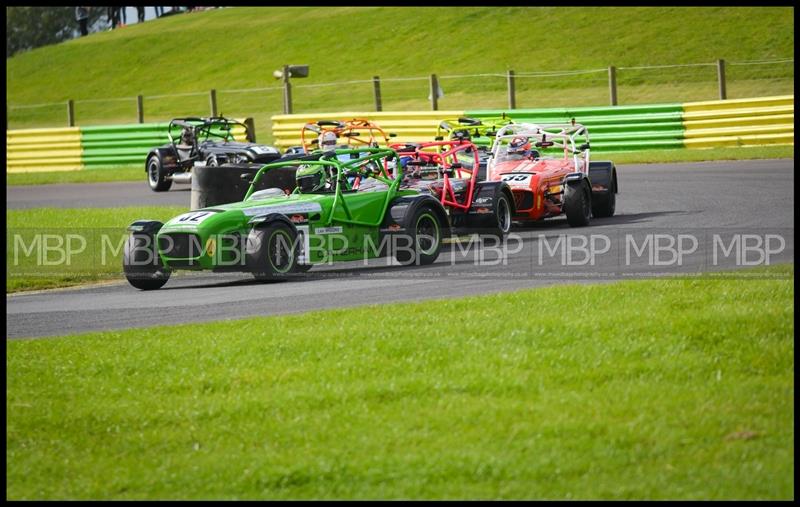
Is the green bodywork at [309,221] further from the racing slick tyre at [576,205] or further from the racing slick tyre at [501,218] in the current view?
the racing slick tyre at [576,205]

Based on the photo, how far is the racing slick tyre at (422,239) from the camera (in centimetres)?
1286

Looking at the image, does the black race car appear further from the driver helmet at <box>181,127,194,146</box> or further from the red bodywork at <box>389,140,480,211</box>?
the red bodywork at <box>389,140,480,211</box>

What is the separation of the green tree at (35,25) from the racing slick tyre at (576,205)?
96.2m

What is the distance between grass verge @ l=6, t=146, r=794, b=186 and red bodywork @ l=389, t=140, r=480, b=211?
8836mm

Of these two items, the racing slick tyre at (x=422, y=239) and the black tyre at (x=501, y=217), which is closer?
the racing slick tyre at (x=422, y=239)

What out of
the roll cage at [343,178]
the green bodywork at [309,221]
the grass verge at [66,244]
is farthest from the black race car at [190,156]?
the green bodywork at [309,221]

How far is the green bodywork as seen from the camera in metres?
11.7

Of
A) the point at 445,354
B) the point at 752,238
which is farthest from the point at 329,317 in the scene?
the point at 752,238

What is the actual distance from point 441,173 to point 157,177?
1011 cm

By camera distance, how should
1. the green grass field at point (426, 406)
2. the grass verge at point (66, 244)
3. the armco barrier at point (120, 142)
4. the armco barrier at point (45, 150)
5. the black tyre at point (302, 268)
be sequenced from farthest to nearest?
1. the armco barrier at point (45, 150)
2. the armco barrier at point (120, 142)
3. the grass verge at point (66, 244)
4. the black tyre at point (302, 268)
5. the green grass field at point (426, 406)

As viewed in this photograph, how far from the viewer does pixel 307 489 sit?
5285 millimetres

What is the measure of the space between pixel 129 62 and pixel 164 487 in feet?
200

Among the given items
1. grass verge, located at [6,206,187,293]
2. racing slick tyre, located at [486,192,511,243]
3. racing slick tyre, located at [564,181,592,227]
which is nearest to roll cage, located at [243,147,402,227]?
racing slick tyre, located at [486,192,511,243]

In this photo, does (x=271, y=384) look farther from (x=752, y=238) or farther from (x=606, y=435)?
(x=752, y=238)
